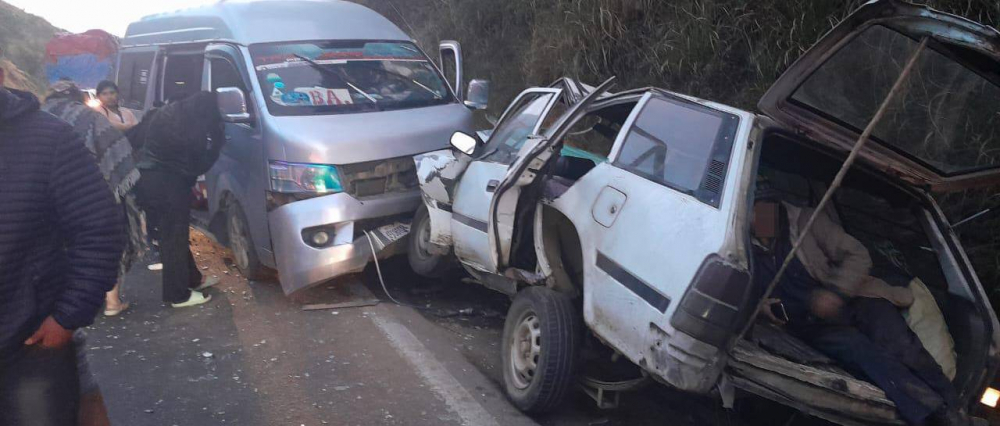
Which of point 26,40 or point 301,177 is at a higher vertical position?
point 301,177

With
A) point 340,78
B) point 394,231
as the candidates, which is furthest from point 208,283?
point 340,78

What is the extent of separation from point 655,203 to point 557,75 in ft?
22.2

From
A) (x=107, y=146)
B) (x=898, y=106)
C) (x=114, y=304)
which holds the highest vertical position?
(x=898, y=106)

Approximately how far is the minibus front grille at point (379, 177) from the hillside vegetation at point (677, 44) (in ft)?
11.6

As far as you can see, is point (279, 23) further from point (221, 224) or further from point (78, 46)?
point (78, 46)

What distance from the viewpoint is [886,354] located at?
325 centimetres

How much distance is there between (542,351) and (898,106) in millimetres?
2246

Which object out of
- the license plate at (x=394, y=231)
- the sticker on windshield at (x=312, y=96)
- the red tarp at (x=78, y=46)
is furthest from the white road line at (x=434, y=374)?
the red tarp at (x=78, y=46)

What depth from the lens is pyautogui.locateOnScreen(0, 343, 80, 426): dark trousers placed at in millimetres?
2203

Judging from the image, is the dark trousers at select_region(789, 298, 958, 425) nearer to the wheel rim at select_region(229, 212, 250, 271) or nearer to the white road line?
the white road line

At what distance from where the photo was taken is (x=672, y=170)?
11.5 feet

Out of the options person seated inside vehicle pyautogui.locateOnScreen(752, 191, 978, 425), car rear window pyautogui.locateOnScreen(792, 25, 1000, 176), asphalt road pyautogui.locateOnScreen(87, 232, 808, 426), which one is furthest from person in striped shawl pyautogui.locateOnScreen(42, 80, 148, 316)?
car rear window pyautogui.locateOnScreen(792, 25, 1000, 176)

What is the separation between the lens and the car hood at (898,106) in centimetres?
354

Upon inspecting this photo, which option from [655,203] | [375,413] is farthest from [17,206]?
[655,203]
